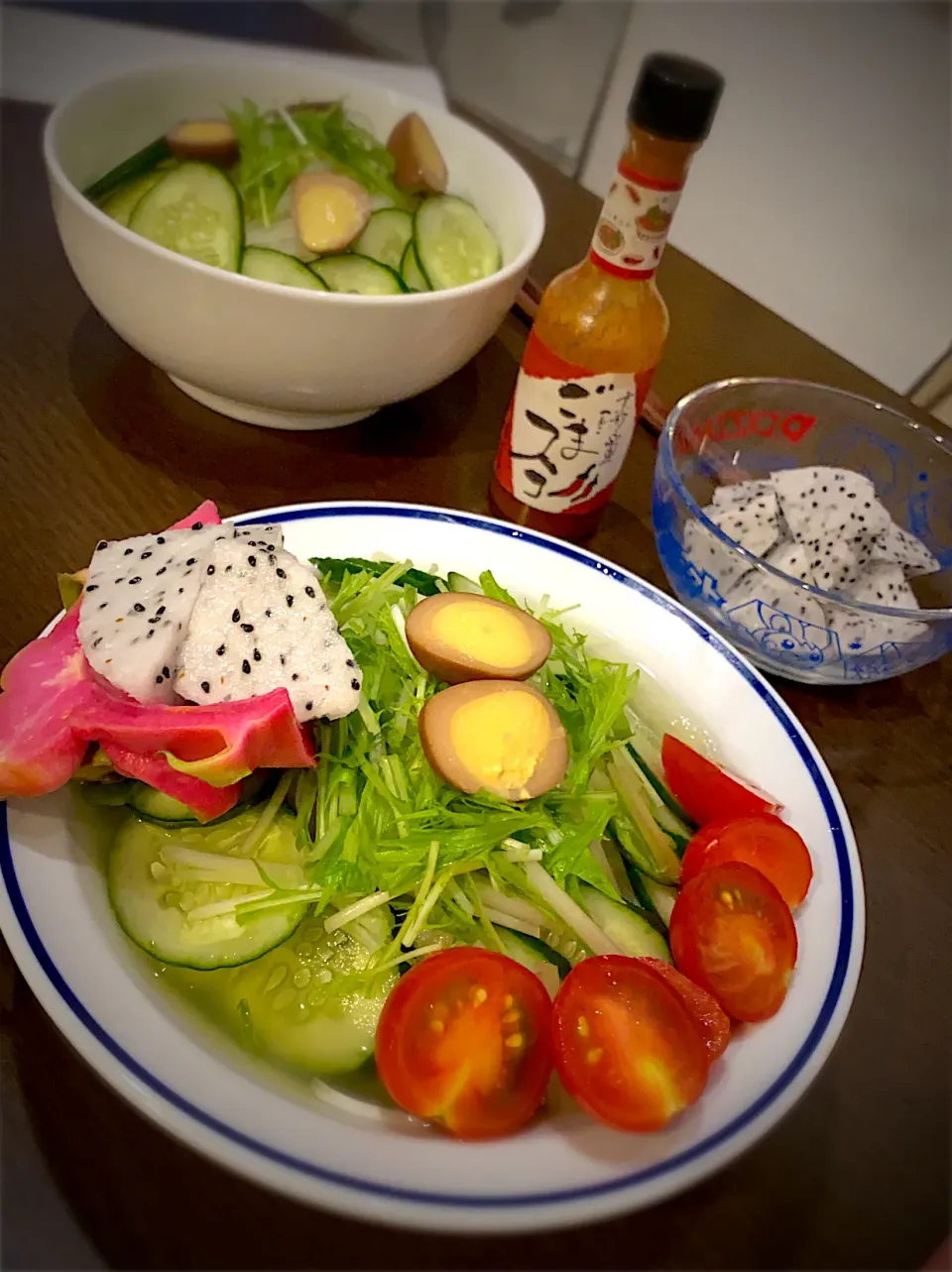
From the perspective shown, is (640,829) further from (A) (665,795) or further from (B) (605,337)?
(B) (605,337)

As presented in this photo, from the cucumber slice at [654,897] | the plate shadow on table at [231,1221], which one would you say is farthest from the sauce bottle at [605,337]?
the plate shadow on table at [231,1221]

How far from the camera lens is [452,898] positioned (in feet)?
3.55

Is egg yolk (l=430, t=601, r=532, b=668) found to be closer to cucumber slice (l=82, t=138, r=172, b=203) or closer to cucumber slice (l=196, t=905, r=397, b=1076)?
cucumber slice (l=196, t=905, r=397, b=1076)

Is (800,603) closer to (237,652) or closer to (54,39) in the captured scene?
(237,652)

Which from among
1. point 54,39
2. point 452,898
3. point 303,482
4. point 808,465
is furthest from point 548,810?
point 54,39

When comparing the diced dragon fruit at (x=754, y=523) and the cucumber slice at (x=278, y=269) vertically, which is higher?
the cucumber slice at (x=278, y=269)

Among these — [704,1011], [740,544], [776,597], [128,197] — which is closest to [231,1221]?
[704,1011]

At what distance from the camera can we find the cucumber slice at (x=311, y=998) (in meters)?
0.92

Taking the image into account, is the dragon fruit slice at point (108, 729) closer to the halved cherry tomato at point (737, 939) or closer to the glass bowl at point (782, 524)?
the halved cherry tomato at point (737, 939)

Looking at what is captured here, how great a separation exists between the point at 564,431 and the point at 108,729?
81 centimetres

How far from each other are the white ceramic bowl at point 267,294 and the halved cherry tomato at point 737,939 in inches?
35.1

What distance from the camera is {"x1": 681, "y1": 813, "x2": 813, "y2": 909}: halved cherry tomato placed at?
1034mm

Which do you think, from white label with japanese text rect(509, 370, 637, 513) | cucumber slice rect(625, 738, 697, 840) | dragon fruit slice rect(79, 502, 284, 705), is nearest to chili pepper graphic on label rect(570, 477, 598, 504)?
white label with japanese text rect(509, 370, 637, 513)

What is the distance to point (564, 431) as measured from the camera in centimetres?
138
